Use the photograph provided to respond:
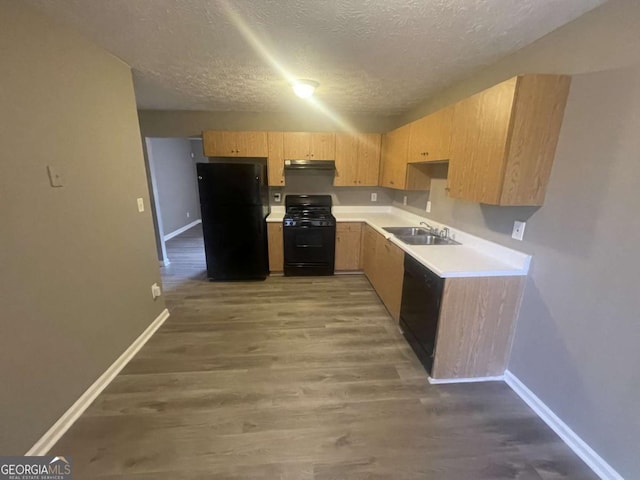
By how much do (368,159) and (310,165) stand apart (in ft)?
2.99

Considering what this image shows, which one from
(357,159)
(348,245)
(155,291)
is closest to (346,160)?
(357,159)

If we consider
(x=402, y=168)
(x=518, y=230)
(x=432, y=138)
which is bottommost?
(x=518, y=230)

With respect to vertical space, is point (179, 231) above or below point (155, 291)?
below

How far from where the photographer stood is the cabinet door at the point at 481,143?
1.60m

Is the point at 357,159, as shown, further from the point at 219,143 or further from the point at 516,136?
the point at 516,136

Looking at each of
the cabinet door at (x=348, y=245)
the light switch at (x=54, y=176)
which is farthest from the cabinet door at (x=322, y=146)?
the light switch at (x=54, y=176)

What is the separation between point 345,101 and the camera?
3301mm

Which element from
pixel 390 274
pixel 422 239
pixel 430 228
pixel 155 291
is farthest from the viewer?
pixel 430 228

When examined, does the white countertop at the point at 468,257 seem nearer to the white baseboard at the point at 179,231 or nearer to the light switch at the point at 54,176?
the light switch at the point at 54,176

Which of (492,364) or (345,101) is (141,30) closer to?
(345,101)

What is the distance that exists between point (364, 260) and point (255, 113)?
9.05ft

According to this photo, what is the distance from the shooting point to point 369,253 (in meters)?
3.65

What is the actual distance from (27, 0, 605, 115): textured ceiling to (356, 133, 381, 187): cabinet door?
114 cm

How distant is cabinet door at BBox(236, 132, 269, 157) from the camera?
12.3 feet
